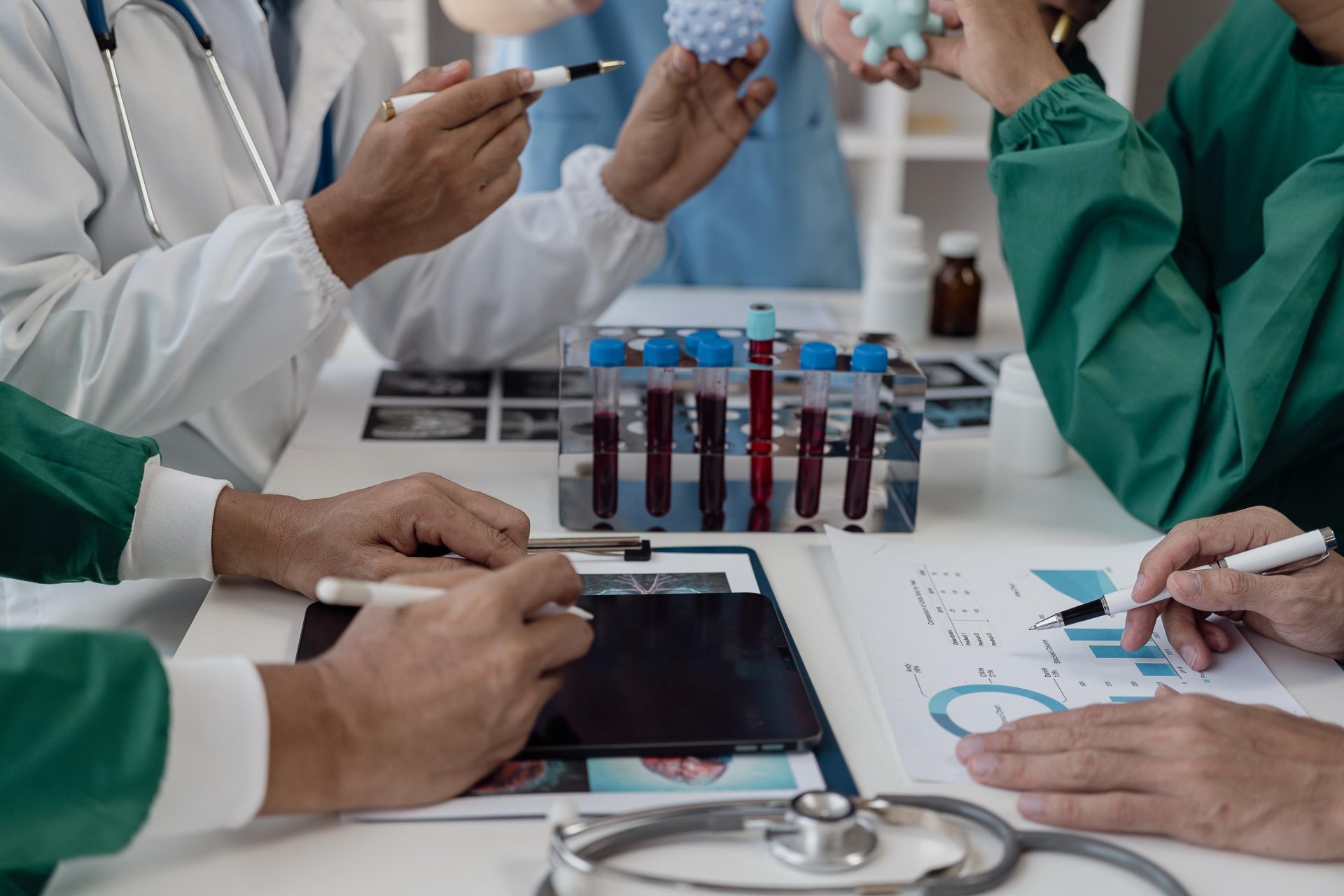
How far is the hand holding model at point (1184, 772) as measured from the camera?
66 centimetres

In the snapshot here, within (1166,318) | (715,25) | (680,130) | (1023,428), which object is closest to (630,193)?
(680,130)

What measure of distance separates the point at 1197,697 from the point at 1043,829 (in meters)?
0.13

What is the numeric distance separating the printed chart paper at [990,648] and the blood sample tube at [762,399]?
105 mm

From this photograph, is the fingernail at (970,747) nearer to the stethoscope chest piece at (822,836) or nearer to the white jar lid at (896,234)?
the stethoscope chest piece at (822,836)

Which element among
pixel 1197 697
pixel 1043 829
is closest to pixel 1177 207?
pixel 1197 697

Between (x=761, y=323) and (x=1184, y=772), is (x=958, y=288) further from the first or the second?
(x=1184, y=772)

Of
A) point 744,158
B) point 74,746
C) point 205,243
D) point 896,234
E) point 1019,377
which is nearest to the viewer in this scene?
point 74,746

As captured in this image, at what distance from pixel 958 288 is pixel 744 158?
608 mm

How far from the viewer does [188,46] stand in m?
1.30

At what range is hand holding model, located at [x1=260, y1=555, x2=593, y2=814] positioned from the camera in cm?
66

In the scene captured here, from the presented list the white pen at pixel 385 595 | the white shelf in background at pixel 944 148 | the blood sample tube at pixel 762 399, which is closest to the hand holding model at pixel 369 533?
the white pen at pixel 385 595

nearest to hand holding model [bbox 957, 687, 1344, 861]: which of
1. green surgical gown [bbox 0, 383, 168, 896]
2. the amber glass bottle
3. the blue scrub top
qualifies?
green surgical gown [bbox 0, 383, 168, 896]

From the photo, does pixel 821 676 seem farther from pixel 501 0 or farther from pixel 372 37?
pixel 501 0

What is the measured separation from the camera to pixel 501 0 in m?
1.77
